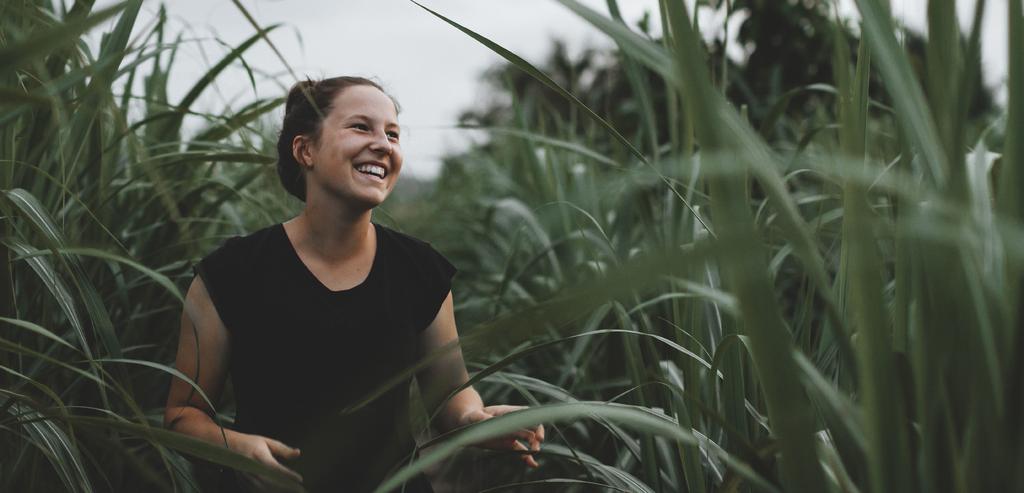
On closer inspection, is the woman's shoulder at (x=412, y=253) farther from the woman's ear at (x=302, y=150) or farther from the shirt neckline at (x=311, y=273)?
the woman's ear at (x=302, y=150)

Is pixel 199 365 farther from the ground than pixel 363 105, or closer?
closer

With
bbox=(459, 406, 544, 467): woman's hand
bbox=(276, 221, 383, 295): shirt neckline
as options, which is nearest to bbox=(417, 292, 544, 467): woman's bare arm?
bbox=(459, 406, 544, 467): woman's hand

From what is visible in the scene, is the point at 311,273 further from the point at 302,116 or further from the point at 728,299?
the point at 728,299

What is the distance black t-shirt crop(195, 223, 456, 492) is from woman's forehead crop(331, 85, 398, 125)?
7.7 inches

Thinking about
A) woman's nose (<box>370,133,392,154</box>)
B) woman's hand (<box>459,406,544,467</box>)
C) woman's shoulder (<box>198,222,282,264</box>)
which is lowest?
woman's hand (<box>459,406,544,467</box>)

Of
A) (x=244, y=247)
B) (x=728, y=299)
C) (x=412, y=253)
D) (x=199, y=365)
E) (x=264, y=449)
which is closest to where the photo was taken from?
(x=728, y=299)

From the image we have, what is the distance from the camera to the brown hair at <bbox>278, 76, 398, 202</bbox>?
1.17 m

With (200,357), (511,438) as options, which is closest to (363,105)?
(200,357)

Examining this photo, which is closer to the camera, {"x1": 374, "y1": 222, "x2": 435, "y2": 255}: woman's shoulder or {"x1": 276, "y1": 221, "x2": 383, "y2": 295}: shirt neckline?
{"x1": 276, "y1": 221, "x2": 383, "y2": 295}: shirt neckline

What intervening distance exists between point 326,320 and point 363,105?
311 mm

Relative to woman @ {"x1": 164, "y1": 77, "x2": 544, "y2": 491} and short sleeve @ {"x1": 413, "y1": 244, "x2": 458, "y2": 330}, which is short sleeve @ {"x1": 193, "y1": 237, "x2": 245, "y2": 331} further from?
short sleeve @ {"x1": 413, "y1": 244, "x2": 458, "y2": 330}

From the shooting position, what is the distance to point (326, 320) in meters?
1.10

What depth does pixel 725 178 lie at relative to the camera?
0.42m

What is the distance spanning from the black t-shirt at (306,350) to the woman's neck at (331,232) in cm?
3
